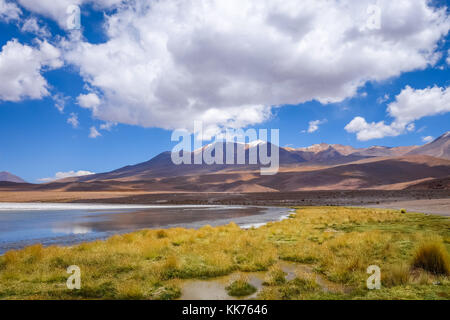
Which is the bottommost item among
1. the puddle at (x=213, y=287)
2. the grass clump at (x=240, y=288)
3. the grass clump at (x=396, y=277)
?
the puddle at (x=213, y=287)

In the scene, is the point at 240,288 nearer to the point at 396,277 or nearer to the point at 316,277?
the point at 316,277

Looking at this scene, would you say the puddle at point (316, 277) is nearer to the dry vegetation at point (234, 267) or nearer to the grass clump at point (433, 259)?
the dry vegetation at point (234, 267)

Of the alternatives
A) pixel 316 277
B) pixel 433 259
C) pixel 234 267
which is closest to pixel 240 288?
pixel 234 267

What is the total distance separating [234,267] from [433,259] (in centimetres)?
589

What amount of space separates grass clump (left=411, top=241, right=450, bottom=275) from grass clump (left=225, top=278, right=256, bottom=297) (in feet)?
16.7

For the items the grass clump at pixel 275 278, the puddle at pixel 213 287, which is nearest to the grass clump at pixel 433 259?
the grass clump at pixel 275 278

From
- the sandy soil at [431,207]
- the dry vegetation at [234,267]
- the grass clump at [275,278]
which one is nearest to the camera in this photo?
the dry vegetation at [234,267]

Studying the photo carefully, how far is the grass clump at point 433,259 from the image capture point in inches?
320

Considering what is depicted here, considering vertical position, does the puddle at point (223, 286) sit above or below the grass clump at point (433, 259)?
below

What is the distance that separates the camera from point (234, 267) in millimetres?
9773

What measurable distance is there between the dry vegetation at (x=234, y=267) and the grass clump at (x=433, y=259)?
24mm
